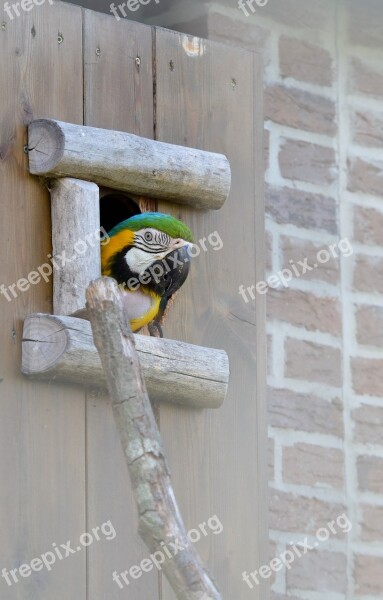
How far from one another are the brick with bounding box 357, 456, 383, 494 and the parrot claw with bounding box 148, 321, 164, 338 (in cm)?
77

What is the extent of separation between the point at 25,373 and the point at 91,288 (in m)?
0.58

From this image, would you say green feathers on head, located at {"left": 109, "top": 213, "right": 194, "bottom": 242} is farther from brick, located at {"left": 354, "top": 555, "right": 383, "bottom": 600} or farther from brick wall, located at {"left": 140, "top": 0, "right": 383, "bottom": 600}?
brick, located at {"left": 354, "top": 555, "right": 383, "bottom": 600}

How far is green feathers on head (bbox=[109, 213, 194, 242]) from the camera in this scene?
271cm

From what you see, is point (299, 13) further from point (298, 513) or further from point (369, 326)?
point (298, 513)

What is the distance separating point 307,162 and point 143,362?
95 centimetres

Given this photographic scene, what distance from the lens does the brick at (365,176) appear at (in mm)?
3430

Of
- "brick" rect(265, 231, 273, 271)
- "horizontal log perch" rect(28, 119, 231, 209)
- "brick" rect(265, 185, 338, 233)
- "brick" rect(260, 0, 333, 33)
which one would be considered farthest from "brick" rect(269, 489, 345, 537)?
"brick" rect(260, 0, 333, 33)

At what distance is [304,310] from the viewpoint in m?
3.29

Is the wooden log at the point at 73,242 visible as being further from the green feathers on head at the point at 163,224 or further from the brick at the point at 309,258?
the brick at the point at 309,258

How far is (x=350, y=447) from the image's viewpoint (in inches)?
130

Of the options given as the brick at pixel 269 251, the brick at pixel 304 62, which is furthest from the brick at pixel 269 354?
the brick at pixel 304 62

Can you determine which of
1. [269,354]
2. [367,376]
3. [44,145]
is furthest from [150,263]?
[367,376]

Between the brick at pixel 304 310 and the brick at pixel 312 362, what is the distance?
4 centimetres

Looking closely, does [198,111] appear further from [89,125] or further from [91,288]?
[91,288]
